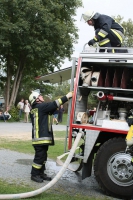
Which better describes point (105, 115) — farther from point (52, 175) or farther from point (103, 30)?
point (52, 175)

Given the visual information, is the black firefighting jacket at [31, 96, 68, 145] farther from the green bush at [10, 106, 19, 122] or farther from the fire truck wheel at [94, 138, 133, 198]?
the green bush at [10, 106, 19, 122]

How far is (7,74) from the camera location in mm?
26875

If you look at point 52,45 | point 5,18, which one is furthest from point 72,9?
point 5,18

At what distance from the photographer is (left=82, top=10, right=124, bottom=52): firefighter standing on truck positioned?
6.28m

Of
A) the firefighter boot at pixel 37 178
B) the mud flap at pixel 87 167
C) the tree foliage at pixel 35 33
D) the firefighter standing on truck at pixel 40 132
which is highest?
the tree foliage at pixel 35 33

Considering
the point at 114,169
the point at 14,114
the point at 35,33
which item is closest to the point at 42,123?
the point at 114,169

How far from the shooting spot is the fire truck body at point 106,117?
Result: 5297mm

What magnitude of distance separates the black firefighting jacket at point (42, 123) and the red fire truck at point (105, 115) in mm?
445

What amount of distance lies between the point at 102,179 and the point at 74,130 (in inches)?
37.7

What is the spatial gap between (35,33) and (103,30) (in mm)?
17665

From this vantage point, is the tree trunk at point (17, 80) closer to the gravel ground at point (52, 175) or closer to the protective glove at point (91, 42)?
the gravel ground at point (52, 175)

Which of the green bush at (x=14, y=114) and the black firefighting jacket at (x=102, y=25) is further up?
the black firefighting jacket at (x=102, y=25)

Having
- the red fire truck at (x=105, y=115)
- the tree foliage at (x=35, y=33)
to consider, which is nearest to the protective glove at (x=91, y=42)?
the red fire truck at (x=105, y=115)

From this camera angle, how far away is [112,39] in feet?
21.1
